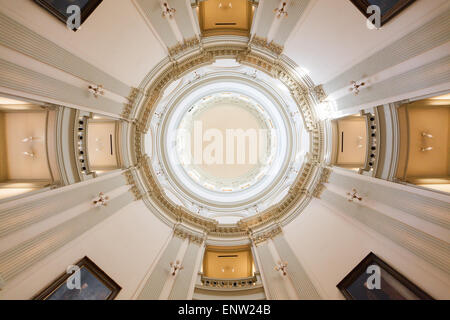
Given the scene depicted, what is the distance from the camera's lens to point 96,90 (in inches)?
286

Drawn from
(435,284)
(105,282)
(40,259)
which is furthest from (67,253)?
(435,284)

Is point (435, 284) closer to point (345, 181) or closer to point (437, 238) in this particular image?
point (437, 238)

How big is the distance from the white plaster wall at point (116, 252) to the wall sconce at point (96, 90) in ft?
15.8

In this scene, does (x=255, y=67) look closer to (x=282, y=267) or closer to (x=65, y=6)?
(x=65, y=6)

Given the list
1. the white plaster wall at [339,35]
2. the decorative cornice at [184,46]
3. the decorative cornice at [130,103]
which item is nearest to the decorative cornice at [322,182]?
the white plaster wall at [339,35]

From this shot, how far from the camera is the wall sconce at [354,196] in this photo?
7.71 metres

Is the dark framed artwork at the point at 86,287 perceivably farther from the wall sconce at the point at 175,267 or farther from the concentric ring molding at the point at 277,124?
the concentric ring molding at the point at 277,124

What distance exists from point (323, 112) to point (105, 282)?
432 inches

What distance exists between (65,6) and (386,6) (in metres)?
8.62

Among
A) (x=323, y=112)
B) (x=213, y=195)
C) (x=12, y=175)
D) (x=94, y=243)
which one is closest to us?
(x=12, y=175)

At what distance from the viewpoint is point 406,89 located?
18.6ft

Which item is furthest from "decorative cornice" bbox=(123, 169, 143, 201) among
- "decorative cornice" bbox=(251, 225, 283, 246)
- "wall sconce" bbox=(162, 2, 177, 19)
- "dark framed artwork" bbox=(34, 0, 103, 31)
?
"wall sconce" bbox=(162, 2, 177, 19)

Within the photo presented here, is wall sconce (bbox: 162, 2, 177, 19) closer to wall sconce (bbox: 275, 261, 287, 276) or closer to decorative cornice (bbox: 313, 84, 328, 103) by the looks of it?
decorative cornice (bbox: 313, 84, 328, 103)

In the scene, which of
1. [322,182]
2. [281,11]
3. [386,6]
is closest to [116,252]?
[322,182]
